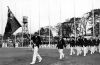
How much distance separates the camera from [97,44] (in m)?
29.1

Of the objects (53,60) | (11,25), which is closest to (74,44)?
(53,60)

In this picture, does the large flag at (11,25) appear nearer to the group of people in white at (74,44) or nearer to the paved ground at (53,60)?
the group of people in white at (74,44)

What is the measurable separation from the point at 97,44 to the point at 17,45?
3418 centimetres

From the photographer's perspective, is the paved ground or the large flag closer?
the paved ground

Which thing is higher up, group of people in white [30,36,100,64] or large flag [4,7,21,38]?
large flag [4,7,21,38]

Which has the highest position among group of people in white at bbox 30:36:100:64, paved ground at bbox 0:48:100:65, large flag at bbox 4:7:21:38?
large flag at bbox 4:7:21:38

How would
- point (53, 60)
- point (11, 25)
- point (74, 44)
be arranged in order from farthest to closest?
point (74, 44) < point (53, 60) < point (11, 25)

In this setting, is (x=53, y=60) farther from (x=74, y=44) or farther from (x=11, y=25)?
(x=74, y=44)

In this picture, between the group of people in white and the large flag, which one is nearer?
the group of people in white

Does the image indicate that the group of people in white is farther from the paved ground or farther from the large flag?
the large flag

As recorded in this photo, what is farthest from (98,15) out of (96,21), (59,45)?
(59,45)

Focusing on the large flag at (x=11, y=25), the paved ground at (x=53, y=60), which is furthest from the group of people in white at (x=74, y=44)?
the large flag at (x=11, y=25)

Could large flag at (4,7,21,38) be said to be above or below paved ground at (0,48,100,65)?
above

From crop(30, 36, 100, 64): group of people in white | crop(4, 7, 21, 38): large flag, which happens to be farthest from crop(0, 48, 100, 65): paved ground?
crop(4, 7, 21, 38): large flag
